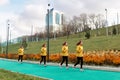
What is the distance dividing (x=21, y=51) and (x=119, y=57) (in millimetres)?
12861

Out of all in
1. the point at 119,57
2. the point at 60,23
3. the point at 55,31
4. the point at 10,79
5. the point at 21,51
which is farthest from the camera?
the point at 55,31

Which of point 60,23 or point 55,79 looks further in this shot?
point 60,23

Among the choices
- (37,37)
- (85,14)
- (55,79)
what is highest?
(85,14)

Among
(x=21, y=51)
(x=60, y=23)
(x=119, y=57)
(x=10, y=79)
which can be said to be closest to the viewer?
(x=10, y=79)

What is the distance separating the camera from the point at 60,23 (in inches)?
4218

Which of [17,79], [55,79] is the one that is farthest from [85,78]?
[17,79]

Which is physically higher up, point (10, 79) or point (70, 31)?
point (70, 31)

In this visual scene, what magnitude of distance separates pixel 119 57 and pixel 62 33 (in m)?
92.5

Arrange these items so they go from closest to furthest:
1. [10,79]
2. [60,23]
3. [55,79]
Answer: [10,79]
[55,79]
[60,23]

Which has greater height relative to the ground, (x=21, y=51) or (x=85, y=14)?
(x=85, y=14)

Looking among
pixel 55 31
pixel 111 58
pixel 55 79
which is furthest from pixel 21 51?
pixel 55 31

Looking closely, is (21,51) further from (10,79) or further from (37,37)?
(37,37)

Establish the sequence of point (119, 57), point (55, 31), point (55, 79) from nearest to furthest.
→ point (55, 79) < point (119, 57) < point (55, 31)

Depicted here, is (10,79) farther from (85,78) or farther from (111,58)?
(111,58)
